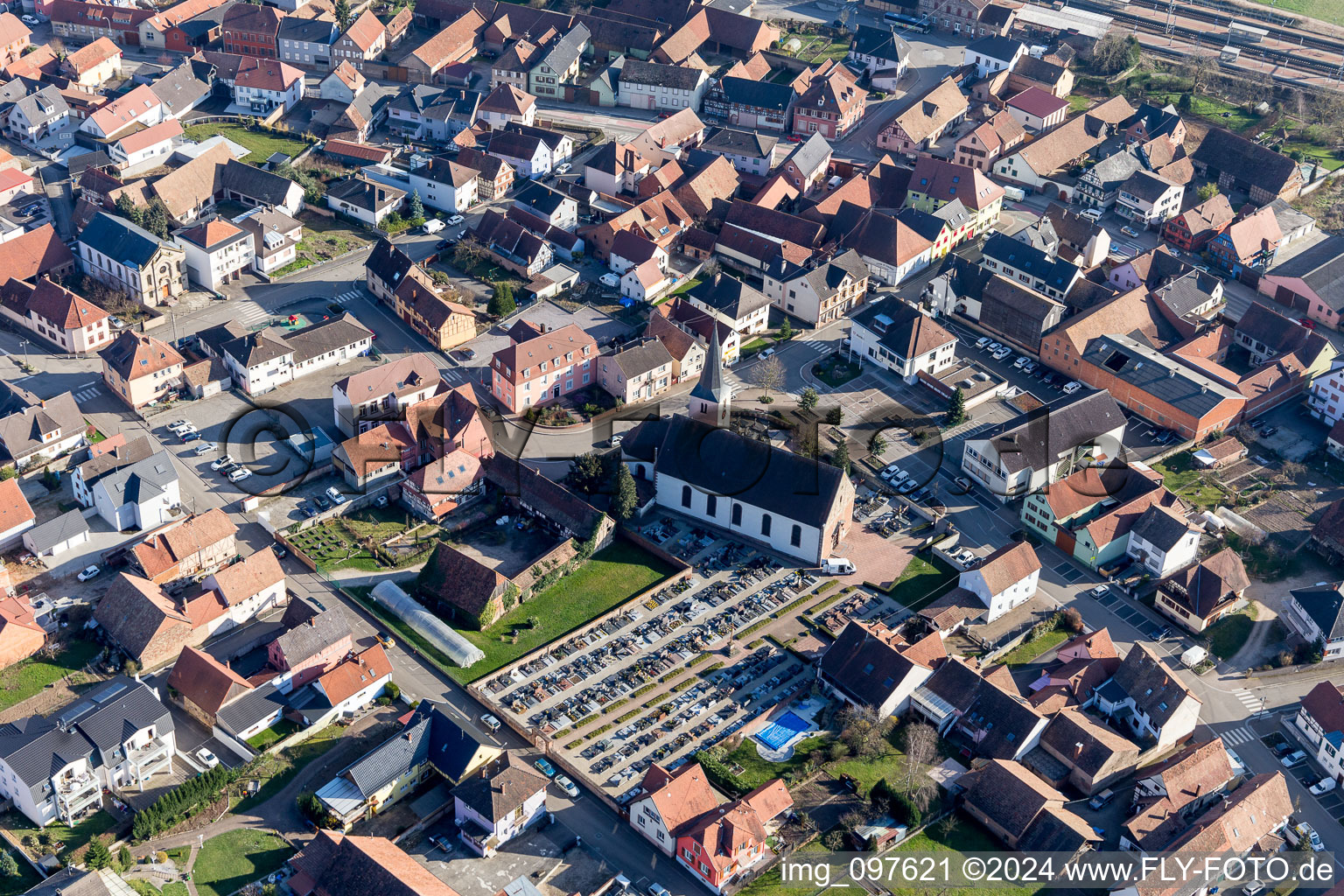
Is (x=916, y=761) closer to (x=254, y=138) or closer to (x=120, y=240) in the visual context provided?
(x=120, y=240)

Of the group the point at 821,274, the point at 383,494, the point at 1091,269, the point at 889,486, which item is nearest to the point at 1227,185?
the point at 1091,269

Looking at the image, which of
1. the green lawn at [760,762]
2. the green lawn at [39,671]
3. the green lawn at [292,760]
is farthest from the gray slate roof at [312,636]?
the green lawn at [760,762]

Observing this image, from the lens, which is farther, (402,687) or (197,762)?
(402,687)

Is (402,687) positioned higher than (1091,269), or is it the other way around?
(1091,269)

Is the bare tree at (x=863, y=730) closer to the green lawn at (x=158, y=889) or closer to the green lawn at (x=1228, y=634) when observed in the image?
the green lawn at (x=1228, y=634)

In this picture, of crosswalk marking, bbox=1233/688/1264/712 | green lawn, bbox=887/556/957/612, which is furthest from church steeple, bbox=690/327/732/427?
crosswalk marking, bbox=1233/688/1264/712

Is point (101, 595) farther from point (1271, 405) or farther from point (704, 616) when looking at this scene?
point (1271, 405)

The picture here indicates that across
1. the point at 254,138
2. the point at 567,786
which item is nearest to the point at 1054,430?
the point at 567,786
